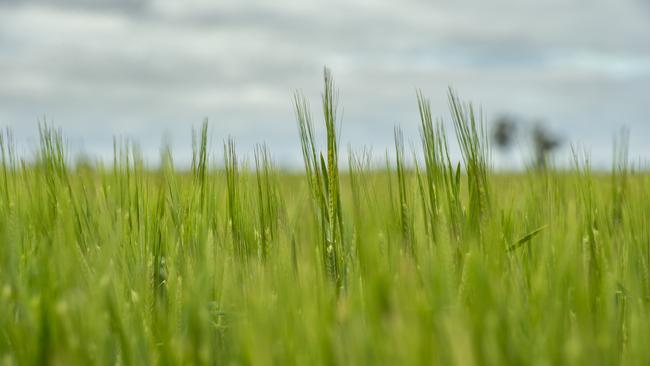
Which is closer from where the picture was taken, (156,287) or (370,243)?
(370,243)

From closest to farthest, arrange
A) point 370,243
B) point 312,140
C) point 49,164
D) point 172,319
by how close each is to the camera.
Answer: point 370,243 < point 172,319 < point 312,140 < point 49,164

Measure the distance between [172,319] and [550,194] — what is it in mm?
1007

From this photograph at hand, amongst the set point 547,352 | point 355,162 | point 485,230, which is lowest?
point 547,352

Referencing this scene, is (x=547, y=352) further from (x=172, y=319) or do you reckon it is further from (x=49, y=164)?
(x=49, y=164)

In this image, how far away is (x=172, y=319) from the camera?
1.31m

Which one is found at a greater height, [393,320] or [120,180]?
[120,180]

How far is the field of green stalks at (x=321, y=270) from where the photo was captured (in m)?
0.99

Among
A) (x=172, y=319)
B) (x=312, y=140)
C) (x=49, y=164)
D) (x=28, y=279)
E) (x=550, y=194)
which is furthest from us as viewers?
(x=550, y=194)

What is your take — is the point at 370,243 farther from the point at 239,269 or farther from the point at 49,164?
the point at 49,164

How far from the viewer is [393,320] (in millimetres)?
952

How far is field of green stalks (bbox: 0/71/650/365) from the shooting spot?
99cm

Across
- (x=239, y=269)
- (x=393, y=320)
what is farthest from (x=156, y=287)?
(x=393, y=320)

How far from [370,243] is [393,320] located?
212mm

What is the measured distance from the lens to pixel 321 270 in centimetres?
137
